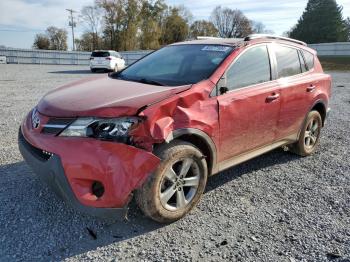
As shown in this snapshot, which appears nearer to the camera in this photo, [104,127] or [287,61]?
[104,127]

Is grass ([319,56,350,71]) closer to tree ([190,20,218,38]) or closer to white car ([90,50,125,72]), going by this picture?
white car ([90,50,125,72])

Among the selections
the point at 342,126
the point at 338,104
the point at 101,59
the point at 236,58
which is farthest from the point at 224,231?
the point at 101,59

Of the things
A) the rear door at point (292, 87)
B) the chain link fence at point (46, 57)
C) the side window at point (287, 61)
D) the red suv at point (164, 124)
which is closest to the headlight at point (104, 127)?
the red suv at point (164, 124)

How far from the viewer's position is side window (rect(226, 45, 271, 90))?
404 centimetres

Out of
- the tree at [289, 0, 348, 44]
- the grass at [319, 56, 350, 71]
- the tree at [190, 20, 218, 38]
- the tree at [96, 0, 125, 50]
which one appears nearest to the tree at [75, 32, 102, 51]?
the tree at [96, 0, 125, 50]

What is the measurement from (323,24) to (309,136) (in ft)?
195

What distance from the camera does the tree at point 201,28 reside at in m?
73.2

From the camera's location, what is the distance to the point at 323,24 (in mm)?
58219

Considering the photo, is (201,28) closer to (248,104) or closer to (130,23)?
(130,23)

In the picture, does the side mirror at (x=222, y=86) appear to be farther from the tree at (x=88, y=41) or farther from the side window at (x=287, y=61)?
the tree at (x=88, y=41)

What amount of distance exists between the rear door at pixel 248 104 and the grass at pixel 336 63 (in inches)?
1021

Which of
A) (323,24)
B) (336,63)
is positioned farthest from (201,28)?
(336,63)

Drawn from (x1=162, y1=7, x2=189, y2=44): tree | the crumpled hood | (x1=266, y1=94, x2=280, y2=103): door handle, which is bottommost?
(x1=266, y1=94, x2=280, y2=103): door handle

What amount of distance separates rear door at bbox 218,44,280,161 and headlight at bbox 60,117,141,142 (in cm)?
110
